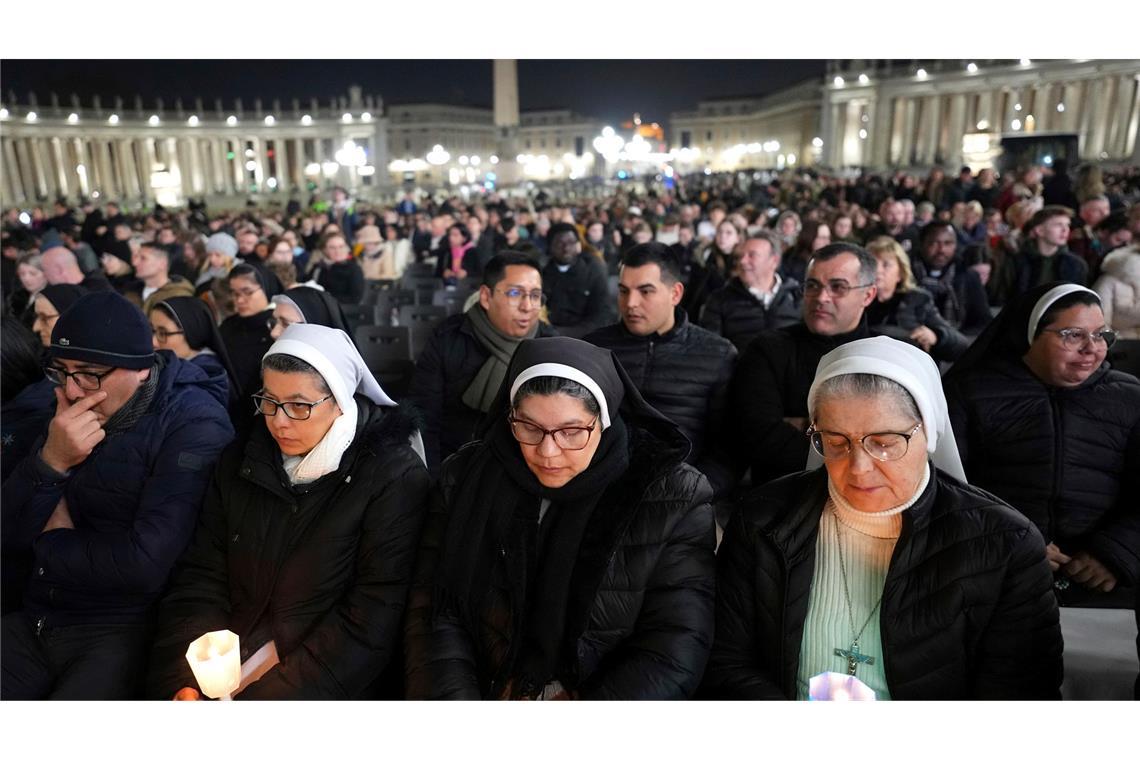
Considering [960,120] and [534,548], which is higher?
[960,120]

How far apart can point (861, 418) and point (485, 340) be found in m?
2.76

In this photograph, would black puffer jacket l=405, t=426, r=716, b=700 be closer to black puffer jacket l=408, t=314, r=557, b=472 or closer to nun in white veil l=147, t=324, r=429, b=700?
nun in white veil l=147, t=324, r=429, b=700

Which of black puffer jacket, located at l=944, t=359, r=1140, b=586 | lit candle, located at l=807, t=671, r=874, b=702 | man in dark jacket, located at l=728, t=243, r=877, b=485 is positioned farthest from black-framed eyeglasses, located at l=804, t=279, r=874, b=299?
lit candle, located at l=807, t=671, r=874, b=702

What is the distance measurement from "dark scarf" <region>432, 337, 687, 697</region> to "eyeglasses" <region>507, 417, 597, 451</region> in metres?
0.11

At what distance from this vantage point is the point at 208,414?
315 centimetres

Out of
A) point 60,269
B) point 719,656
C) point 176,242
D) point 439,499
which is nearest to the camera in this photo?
point 719,656

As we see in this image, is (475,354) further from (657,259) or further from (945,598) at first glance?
(945,598)

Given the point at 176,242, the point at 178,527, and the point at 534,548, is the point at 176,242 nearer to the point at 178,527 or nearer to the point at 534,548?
the point at 178,527

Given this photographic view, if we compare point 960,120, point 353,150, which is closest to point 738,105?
point 960,120

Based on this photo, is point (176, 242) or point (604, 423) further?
point (176, 242)

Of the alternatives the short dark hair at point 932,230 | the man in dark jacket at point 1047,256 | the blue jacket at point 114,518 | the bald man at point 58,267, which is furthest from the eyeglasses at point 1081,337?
the bald man at point 58,267

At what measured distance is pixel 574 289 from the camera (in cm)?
862

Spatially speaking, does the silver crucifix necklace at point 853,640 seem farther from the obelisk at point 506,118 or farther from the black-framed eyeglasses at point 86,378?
the obelisk at point 506,118

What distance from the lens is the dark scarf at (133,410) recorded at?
3020mm
